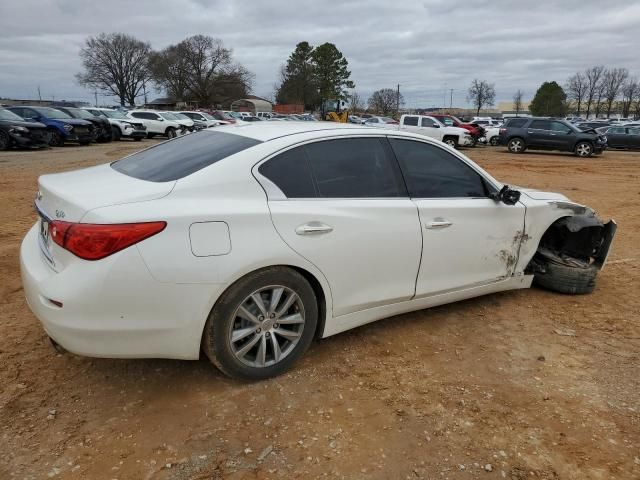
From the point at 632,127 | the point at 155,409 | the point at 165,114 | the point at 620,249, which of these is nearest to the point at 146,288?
the point at 155,409

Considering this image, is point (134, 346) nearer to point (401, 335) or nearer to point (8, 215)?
point (401, 335)

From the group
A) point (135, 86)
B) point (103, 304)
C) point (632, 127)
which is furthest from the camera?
point (135, 86)

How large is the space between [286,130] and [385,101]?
87712 millimetres

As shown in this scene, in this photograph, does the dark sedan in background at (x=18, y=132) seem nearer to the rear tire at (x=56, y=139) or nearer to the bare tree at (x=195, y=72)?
the rear tire at (x=56, y=139)

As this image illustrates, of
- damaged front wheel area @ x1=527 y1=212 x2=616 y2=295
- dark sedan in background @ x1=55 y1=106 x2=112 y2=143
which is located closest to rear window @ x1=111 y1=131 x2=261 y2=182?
Result: damaged front wheel area @ x1=527 y1=212 x2=616 y2=295

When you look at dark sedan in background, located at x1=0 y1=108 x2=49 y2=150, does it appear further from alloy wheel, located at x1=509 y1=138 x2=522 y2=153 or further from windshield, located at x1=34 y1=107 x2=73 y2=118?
alloy wheel, located at x1=509 y1=138 x2=522 y2=153

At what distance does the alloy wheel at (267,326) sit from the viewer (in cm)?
294

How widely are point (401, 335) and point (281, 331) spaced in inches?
44.4

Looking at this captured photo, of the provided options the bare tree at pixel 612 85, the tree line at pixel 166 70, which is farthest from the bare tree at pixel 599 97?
the tree line at pixel 166 70

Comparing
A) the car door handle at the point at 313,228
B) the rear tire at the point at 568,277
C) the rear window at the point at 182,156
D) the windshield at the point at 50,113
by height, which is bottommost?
the rear tire at the point at 568,277

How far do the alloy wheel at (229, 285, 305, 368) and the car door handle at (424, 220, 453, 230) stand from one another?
1.13m

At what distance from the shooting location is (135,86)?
7912 cm

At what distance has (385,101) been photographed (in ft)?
286

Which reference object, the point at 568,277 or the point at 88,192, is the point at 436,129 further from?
the point at 88,192
